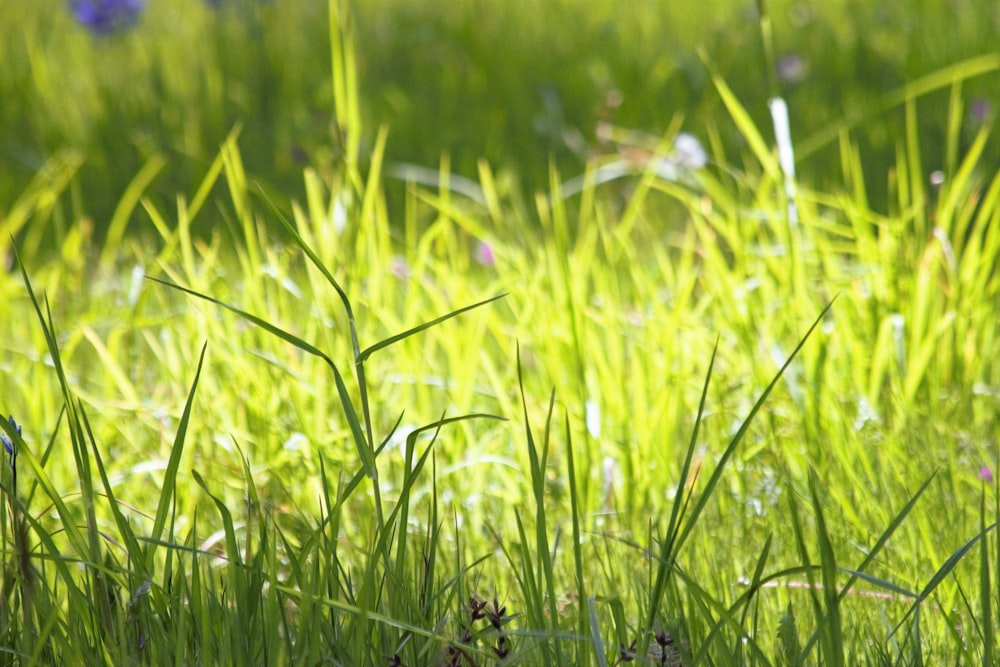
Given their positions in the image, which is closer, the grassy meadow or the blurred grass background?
the grassy meadow

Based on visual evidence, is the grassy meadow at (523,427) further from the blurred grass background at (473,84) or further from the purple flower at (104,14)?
the purple flower at (104,14)

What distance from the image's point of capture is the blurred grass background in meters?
3.35

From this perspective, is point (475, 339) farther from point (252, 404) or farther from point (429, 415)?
point (252, 404)

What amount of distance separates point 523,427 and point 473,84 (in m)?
2.59

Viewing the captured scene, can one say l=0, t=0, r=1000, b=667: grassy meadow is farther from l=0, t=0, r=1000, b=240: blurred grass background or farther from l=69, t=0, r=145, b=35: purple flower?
l=69, t=0, r=145, b=35: purple flower

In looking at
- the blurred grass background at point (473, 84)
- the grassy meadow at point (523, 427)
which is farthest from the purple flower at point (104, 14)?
the grassy meadow at point (523, 427)

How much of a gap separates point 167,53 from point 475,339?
304 centimetres

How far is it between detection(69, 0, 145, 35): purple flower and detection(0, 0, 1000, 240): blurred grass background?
53 millimetres

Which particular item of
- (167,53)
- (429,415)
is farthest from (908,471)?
(167,53)

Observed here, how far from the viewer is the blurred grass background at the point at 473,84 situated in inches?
132

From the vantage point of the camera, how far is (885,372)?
165 cm

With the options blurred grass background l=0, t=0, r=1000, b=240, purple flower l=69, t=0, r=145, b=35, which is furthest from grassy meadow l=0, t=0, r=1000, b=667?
purple flower l=69, t=0, r=145, b=35

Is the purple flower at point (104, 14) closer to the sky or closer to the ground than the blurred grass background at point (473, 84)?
closer to the sky

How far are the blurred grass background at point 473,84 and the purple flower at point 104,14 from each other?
53 millimetres
